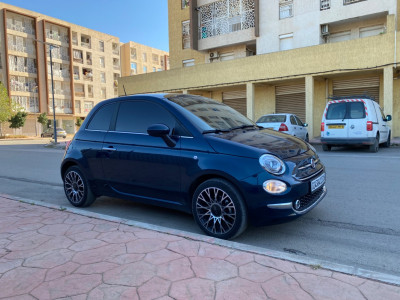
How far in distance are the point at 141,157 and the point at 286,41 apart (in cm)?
1893

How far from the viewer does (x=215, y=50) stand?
24.0 metres

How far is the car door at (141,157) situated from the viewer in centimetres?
397

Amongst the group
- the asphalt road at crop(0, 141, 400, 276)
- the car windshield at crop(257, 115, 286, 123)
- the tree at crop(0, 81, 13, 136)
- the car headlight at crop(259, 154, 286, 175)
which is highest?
the tree at crop(0, 81, 13, 136)

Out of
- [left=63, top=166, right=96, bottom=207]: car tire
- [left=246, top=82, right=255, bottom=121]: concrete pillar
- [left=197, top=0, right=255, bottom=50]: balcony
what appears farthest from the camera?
[left=197, top=0, right=255, bottom=50]: balcony

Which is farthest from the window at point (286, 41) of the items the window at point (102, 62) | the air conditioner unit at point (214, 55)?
the window at point (102, 62)

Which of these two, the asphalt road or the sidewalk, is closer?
the sidewalk

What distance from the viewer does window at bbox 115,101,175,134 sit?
4.20 m

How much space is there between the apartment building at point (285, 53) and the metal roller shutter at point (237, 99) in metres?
0.07

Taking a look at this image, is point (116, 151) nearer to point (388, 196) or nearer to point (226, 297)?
point (226, 297)

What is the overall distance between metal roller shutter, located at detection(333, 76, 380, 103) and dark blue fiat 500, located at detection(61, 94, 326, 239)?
16.4 meters

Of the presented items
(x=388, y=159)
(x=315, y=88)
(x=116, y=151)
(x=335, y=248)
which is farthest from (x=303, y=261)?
(x=315, y=88)

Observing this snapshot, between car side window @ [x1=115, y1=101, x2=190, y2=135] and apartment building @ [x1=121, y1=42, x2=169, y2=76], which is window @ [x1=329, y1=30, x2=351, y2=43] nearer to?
car side window @ [x1=115, y1=101, x2=190, y2=135]

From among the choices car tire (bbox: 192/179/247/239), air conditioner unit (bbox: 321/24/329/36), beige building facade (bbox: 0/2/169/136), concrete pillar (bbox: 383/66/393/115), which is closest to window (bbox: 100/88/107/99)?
beige building facade (bbox: 0/2/169/136)

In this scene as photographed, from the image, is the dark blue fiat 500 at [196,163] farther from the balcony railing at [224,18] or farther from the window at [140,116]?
the balcony railing at [224,18]
